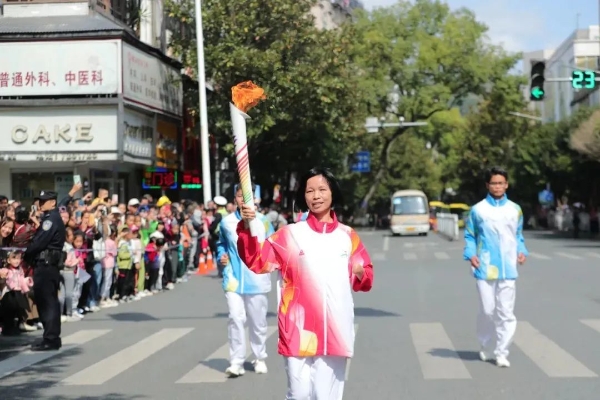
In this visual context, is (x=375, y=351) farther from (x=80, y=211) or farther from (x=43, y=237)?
(x=80, y=211)

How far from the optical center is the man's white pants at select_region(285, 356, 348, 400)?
20.4 ft

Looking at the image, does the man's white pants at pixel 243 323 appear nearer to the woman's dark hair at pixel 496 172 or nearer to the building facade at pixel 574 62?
the woman's dark hair at pixel 496 172

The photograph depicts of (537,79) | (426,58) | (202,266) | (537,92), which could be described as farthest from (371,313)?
(426,58)

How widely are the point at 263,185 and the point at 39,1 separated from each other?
808 inches

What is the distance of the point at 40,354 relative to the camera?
12695 millimetres

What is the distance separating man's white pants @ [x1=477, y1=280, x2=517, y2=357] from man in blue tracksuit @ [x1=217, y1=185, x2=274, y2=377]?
2108 mm

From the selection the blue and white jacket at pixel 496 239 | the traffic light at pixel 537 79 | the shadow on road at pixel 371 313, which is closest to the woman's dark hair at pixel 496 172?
the blue and white jacket at pixel 496 239

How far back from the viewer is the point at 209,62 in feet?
119

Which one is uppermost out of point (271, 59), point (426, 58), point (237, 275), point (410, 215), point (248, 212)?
point (426, 58)

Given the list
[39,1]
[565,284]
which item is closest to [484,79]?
[39,1]

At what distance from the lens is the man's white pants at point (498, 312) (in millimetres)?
10656

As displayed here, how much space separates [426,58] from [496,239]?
178ft

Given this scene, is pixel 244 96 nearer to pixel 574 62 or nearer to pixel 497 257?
pixel 497 257

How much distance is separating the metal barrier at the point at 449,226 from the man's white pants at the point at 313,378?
140 feet
